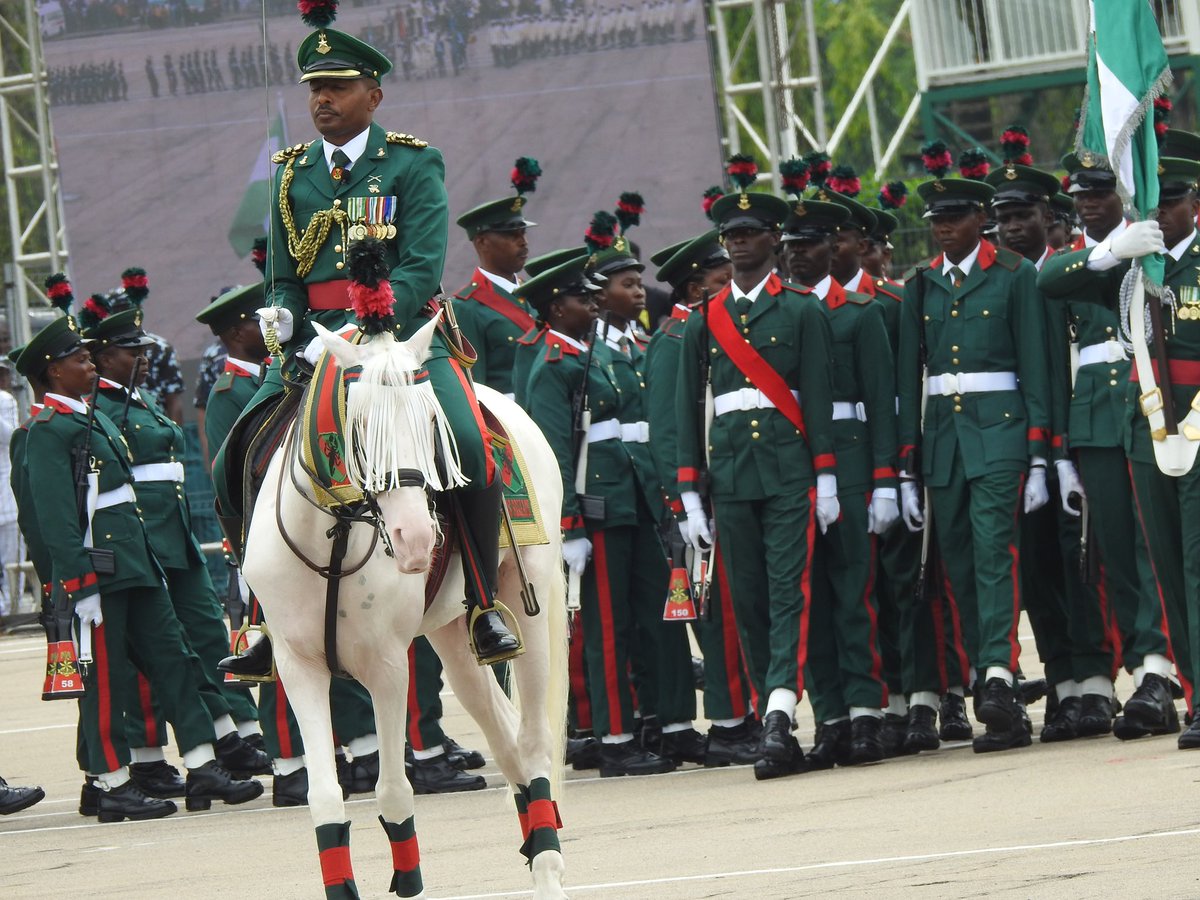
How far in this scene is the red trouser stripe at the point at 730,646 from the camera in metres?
11.1

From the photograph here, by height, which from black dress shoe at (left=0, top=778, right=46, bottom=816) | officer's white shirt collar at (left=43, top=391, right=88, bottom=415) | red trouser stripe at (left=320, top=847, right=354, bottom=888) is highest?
officer's white shirt collar at (left=43, top=391, right=88, bottom=415)

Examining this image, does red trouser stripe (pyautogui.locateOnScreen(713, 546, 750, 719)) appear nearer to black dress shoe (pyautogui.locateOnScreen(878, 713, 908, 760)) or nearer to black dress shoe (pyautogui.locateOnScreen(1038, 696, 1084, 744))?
black dress shoe (pyautogui.locateOnScreen(878, 713, 908, 760))

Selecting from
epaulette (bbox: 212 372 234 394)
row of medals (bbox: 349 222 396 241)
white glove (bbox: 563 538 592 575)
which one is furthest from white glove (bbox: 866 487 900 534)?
row of medals (bbox: 349 222 396 241)

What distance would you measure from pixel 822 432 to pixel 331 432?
3.77m

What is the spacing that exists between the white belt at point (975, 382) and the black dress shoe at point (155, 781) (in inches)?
166

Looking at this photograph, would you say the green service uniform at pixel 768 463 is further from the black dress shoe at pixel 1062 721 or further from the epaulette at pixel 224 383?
the epaulette at pixel 224 383

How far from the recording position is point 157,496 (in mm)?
11195

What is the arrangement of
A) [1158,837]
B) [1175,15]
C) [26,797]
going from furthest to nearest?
[1175,15]
[26,797]
[1158,837]

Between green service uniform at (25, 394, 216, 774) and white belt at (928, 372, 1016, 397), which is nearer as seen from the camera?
white belt at (928, 372, 1016, 397)

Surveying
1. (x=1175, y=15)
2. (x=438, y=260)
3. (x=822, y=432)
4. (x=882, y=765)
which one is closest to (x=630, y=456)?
(x=822, y=432)

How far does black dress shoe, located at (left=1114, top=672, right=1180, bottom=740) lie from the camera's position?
9969 mm

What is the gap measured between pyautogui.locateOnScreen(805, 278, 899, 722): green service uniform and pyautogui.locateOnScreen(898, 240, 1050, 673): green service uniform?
201 millimetres

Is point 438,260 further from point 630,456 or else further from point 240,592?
point 240,592

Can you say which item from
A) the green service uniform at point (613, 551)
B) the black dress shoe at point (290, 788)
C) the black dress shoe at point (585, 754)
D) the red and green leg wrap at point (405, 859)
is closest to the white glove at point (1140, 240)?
the green service uniform at point (613, 551)
